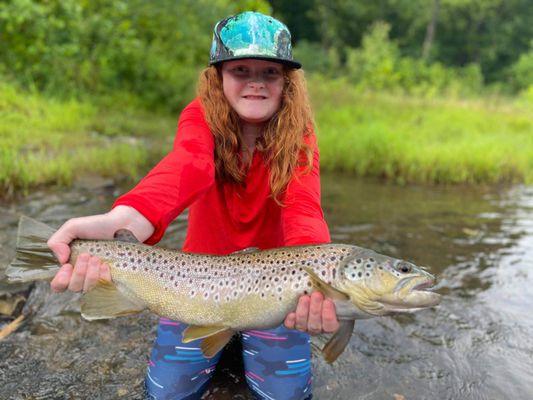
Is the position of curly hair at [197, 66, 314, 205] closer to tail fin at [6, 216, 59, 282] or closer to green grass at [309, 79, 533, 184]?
tail fin at [6, 216, 59, 282]

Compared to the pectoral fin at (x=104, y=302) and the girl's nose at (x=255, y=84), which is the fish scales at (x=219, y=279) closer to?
the pectoral fin at (x=104, y=302)

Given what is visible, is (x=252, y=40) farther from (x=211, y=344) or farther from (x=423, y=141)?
(x=423, y=141)

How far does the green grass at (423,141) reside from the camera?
956 cm

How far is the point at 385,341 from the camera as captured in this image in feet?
13.1

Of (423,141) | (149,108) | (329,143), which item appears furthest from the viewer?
(149,108)

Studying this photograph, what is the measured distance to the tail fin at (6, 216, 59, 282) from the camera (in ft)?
7.82

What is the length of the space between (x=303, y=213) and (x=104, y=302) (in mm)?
1217

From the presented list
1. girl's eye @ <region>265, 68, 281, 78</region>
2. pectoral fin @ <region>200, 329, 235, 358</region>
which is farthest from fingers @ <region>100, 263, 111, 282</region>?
girl's eye @ <region>265, 68, 281, 78</region>

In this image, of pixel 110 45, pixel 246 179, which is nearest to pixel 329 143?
pixel 110 45

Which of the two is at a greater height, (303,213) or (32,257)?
(303,213)

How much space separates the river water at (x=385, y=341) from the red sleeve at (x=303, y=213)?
1.22m

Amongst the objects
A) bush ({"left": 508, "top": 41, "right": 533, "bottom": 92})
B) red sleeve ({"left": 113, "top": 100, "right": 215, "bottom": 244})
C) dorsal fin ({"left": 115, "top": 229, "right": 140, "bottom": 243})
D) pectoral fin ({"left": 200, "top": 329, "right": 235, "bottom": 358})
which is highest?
bush ({"left": 508, "top": 41, "right": 533, "bottom": 92})

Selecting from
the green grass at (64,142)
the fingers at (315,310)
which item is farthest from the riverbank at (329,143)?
the fingers at (315,310)

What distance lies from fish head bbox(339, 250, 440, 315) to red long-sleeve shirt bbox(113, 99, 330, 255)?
0.43m
